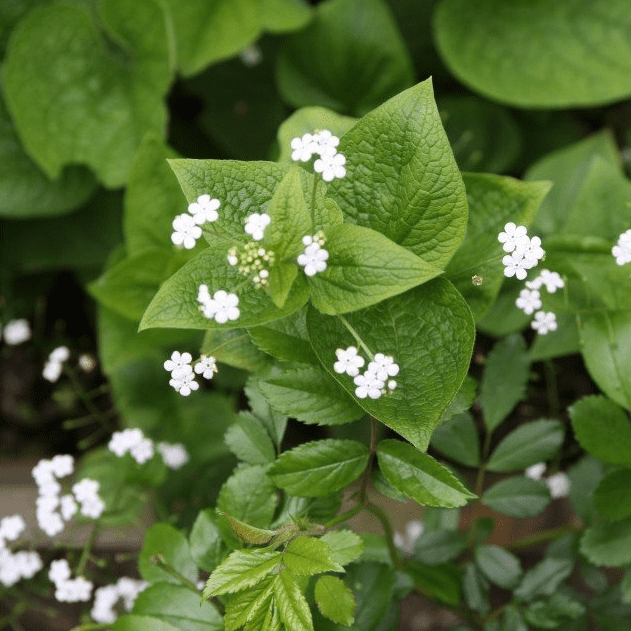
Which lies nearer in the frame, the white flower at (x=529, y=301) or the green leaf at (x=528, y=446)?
the white flower at (x=529, y=301)

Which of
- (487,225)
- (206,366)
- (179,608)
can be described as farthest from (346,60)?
Result: (179,608)

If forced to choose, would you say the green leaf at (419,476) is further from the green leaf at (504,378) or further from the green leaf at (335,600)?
the green leaf at (504,378)

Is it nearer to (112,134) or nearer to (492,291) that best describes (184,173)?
(492,291)

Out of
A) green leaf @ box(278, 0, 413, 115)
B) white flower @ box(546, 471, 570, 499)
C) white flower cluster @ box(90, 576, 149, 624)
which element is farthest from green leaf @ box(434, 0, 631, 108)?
white flower cluster @ box(90, 576, 149, 624)

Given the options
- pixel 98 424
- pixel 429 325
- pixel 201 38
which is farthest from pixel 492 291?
pixel 98 424

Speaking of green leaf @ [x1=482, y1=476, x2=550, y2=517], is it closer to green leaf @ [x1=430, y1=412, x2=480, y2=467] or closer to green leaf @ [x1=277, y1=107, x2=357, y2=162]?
green leaf @ [x1=430, y1=412, x2=480, y2=467]

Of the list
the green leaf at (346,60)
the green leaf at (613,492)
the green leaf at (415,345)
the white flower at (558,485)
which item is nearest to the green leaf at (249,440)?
the green leaf at (415,345)

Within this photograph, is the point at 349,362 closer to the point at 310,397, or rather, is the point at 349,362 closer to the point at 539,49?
the point at 310,397
